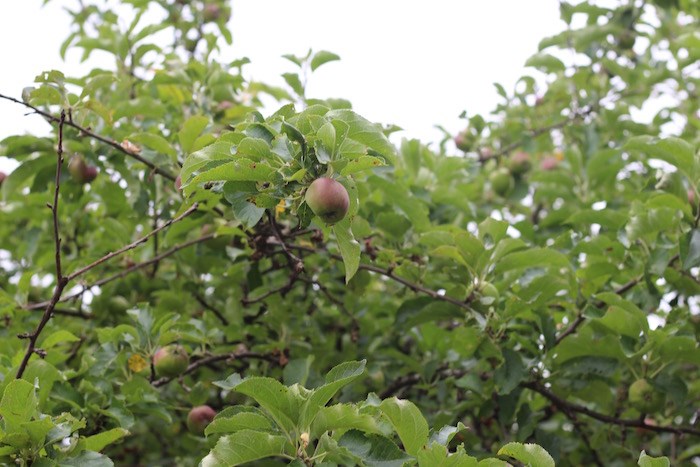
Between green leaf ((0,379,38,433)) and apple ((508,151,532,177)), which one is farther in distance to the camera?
apple ((508,151,532,177))

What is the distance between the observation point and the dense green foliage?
1.53m

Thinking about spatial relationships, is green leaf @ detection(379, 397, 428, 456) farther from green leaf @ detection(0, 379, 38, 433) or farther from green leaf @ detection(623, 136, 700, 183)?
green leaf @ detection(623, 136, 700, 183)

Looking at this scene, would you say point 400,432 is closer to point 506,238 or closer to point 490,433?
point 506,238

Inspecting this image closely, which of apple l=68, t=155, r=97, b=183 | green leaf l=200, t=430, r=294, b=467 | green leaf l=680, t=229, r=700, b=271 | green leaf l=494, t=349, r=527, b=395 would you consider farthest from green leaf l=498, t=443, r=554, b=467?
apple l=68, t=155, r=97, b=183

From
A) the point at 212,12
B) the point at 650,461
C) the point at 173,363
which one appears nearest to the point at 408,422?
the point at 650,461

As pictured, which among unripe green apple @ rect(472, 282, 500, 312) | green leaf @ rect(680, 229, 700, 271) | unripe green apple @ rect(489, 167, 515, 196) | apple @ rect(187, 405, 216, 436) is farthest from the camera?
unripe green apple @ rect(489, 167, 515, 196)

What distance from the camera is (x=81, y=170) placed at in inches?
97.1

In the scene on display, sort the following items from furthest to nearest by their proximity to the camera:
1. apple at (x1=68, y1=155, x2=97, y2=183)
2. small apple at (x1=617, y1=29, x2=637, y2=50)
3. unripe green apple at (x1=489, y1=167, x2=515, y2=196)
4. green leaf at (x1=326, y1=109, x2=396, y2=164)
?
small apple at (x1=617, y1=29, x2=637, y2=50)
unripe green apple at (x1=489, y1=167, x2=515, y2=196)
apple at (x1=68, y1=155, x2=97, y2=183)
green leaf at (x1=326, y1=109, x2=396, y2=164)

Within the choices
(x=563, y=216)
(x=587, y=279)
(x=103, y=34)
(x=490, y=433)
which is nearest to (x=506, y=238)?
(x=587, y=279)

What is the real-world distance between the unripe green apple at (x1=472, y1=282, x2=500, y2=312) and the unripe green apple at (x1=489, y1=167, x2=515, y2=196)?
1389mm

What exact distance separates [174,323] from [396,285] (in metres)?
1.00

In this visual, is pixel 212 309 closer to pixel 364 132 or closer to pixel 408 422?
pixel 364 132

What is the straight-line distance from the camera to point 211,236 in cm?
238

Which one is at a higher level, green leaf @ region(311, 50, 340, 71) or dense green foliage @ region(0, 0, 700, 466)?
green leaf @ region(311, 50, 340, 71)
